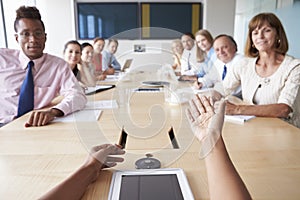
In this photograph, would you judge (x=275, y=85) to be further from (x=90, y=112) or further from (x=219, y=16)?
(x=219, y=16)

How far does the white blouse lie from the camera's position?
1338 millimetres

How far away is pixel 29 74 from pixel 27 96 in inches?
4.8

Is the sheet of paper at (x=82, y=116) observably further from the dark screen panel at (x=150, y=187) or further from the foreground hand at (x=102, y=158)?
the dark screen panel at (x=150, y=187)

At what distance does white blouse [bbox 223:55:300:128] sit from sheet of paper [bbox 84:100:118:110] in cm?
78

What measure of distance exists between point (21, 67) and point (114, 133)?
854 mm

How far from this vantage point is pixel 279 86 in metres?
1.42

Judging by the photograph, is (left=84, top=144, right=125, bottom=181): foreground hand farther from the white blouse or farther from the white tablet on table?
the white blouse

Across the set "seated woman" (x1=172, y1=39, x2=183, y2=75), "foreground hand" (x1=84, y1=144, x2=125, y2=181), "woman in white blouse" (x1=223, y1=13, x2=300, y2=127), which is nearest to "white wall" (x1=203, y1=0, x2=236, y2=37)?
"seated woman" (x1=172, y1=39, x2=183, y2=75)

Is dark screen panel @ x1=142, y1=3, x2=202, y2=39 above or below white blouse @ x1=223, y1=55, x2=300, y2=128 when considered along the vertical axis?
above

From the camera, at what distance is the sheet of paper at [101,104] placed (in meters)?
1.36

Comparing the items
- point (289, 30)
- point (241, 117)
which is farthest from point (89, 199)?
point (289, 30)

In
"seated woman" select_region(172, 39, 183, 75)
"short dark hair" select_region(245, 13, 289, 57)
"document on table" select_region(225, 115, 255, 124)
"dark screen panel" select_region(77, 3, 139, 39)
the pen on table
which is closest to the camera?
the pen on table

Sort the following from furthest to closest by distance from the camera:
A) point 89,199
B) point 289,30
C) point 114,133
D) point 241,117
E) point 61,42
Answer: point 61,42, point 289,30, point 241,117, point 114,133, point 89,199

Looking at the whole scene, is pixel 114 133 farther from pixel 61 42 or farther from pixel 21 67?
pixel 61 42
